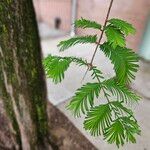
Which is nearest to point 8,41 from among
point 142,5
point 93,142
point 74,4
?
point 93,142

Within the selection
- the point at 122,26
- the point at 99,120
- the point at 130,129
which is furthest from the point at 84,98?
the point at 122,26

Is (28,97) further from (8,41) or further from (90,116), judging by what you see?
(90,116)

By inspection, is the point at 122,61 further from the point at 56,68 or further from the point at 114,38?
A: the point at 56,68

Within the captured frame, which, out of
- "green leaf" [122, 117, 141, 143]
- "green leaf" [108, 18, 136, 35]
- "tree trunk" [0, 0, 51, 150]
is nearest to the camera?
"green leaf" [122, 117, 141, 143]

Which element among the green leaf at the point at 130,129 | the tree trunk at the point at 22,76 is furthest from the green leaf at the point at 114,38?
the tree trunk at the point at 22,76

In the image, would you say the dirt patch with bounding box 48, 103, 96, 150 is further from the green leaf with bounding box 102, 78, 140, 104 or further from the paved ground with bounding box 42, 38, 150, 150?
the green leaf with bounding box 102, 78, 140, 104

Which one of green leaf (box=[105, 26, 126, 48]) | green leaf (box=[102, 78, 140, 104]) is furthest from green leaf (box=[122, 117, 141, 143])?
green leaf (box=[105, 26, 126, 48])
